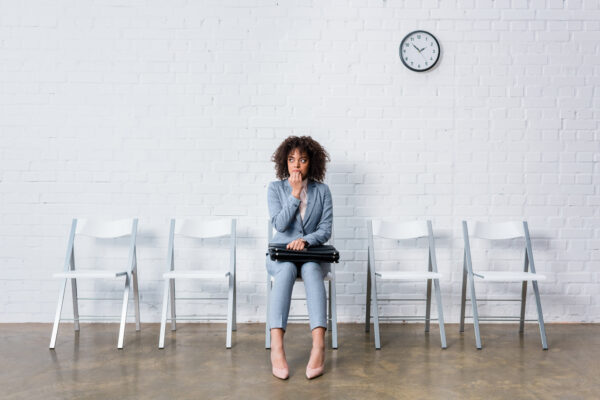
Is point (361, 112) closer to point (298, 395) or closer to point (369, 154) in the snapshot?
point (369, 154)

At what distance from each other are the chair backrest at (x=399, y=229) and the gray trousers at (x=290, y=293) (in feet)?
2.56

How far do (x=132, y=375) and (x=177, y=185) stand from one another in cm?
158

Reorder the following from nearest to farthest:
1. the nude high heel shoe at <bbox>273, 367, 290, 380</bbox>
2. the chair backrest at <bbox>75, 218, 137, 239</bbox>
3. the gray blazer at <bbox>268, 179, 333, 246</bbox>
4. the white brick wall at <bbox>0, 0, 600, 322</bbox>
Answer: the nude high heel shoe at <bbox>273, 367, 290, 380</bbox>, the gray blazer at <bbox>268, 179, 333, 246</bbox>, the chair backrest at <bbox>75, 218, 137, 239</bbox>, the white brick wall at <bbox>0, 0, 600, 322</bbox>

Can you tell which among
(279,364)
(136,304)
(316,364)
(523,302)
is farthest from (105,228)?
(523,302)

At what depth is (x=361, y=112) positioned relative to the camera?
3.82 metres

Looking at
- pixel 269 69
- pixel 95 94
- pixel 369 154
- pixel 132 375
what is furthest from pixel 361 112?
pixel 132 375

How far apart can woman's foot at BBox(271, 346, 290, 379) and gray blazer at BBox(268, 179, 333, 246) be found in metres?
0.71

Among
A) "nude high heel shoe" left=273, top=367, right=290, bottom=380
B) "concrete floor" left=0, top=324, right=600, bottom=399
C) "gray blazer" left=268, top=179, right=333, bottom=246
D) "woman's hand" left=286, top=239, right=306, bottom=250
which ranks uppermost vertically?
"gray blazer" left=268, top=179, right=333, bottom=246

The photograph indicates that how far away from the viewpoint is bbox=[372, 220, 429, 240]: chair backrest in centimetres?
364

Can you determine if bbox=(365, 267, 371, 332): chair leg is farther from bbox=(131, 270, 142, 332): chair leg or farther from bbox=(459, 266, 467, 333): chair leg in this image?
bbox=(131, 270, 142, 332): chair leg

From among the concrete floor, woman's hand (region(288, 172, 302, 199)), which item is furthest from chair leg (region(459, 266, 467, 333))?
woman's hand (region(288, 172, 302, 199))

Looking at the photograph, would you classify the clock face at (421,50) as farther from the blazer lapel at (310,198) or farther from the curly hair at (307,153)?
the blazer lapel at (310,198)

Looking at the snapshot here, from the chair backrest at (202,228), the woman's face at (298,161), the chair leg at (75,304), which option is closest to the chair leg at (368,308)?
the woman's face at (298,161)

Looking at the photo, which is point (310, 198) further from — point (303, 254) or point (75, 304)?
point (75, 304)
